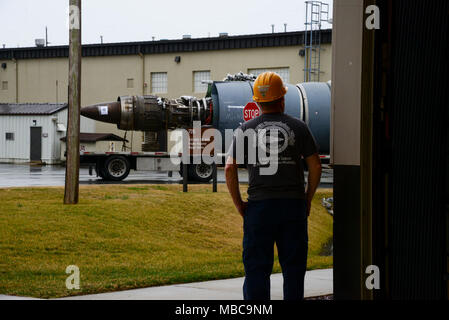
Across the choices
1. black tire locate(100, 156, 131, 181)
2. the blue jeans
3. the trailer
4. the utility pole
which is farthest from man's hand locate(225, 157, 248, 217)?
black tire locate(100, 156, 131, 181)

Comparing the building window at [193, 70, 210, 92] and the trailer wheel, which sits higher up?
the building window at [193, 70, 210, 92]

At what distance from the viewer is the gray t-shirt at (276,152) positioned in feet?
17.1

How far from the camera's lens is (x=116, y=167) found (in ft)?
85.0

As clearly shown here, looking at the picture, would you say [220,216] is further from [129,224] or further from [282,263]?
[282,263]

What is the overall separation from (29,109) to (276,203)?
38.5m

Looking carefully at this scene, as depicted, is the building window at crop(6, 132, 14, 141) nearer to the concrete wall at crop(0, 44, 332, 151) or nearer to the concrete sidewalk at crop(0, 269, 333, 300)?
the concrete wall at crop(0, 44, 332, 151)

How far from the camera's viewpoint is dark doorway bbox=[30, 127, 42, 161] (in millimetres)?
40469

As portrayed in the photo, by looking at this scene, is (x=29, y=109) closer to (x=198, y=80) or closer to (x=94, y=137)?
(x=94, y=137)

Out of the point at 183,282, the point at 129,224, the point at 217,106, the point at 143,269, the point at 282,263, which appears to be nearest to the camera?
the point at 282,263

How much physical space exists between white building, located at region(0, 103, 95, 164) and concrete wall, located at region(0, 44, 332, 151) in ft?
13.5
